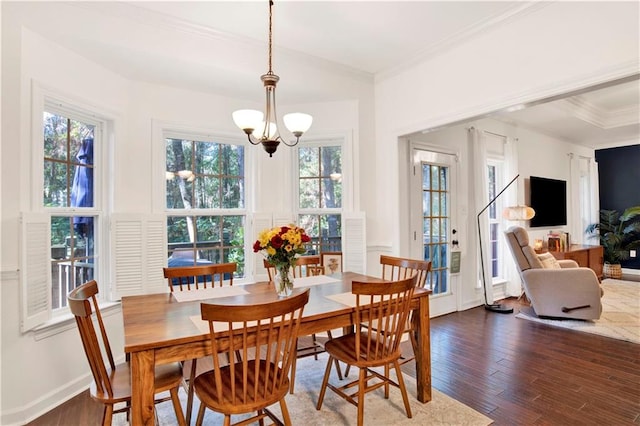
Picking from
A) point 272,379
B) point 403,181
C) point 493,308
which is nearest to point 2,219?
point 272,379

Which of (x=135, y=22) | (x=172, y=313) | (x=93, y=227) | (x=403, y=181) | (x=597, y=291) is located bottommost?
(x=597, y=291)

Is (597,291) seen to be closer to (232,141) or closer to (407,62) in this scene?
(407,62)

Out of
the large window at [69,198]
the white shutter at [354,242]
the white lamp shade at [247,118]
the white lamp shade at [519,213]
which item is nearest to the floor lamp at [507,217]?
the white lamp shade at [519,213]

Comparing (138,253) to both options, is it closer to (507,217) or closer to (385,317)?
(385,317)

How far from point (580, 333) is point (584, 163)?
5059 millimetres

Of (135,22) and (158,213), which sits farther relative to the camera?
(158,213)

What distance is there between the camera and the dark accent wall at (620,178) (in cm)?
691

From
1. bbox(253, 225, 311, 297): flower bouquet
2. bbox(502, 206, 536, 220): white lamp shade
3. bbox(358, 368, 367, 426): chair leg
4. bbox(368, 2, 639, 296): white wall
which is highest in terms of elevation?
bbox(368, 2, 639, 296): white wall

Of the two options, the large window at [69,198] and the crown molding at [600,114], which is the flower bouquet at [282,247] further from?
the crown molding at [600,114]

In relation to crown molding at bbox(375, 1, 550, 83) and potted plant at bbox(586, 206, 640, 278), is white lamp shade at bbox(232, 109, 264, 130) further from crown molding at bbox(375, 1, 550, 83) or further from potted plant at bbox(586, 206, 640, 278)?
potted plant at bbox(586, 206, 640, 278)

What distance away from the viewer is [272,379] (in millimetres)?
1735

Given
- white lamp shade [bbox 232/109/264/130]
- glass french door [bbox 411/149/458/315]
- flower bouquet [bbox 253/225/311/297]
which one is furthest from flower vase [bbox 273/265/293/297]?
glass french door [bbox 411/149/458/315]

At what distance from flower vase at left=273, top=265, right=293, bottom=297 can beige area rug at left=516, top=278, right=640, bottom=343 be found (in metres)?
3.59

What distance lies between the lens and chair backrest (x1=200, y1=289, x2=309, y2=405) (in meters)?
1.47
